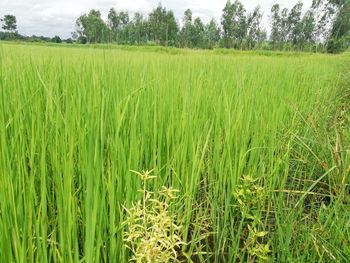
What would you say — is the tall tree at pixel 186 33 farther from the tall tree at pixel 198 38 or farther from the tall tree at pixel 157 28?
the tall tree at pixel 198 38

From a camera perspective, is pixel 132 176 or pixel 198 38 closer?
pixel 132 176

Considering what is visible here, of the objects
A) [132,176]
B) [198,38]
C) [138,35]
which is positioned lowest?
[132,176]

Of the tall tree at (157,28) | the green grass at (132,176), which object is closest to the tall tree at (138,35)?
the tall tree at (157,28)

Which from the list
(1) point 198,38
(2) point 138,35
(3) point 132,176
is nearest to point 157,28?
(2) point 138,35

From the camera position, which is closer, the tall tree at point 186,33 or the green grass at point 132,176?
the green grass at point 132,176

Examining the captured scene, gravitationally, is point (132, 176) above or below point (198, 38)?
below

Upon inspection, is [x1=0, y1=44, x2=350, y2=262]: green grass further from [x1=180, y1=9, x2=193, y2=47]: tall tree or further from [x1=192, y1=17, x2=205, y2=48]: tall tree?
[x1=192, y1=17, x2=205, y2=48]: tall tree

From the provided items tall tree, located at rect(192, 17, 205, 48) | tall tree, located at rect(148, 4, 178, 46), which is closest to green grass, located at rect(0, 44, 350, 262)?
tall tree, located at rect(148, 4, 178, 46)

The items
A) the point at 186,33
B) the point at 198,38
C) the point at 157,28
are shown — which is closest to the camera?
the point at 157,28

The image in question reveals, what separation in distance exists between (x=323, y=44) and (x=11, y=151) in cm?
341

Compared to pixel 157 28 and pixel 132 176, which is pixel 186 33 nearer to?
pixel 157 28

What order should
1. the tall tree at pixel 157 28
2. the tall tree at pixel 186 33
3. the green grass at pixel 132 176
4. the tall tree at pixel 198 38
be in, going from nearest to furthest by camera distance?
the green grass at pixel 132 176 < the tall tree at pixel 157 28 < the tall tree at pixel 186 33 < the tall tree at pixel 198 38

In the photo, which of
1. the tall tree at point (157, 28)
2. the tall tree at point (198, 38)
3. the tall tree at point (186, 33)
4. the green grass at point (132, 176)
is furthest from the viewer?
the tall tree at point (198, 38)

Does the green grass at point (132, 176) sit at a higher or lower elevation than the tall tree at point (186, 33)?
lower
